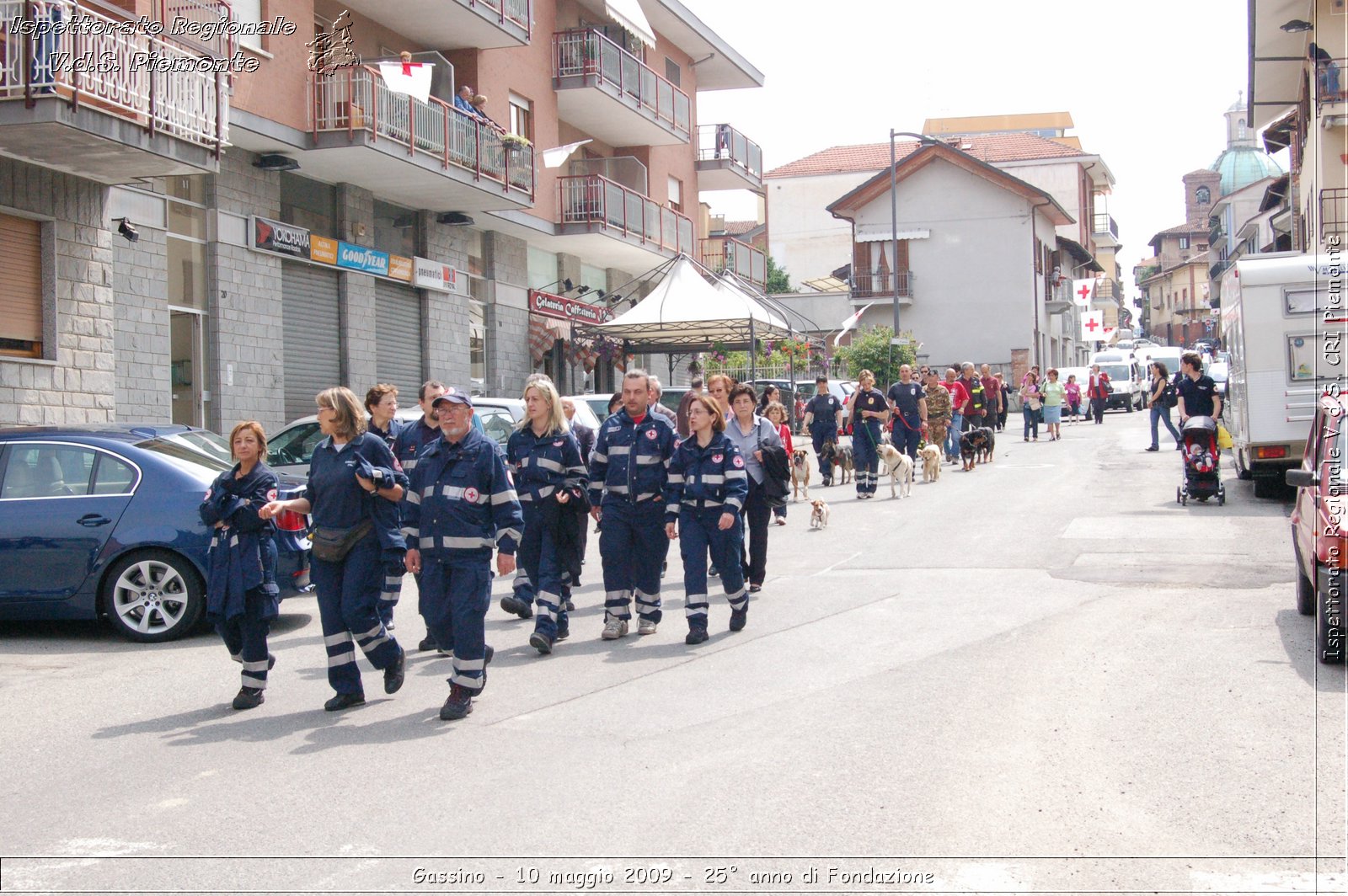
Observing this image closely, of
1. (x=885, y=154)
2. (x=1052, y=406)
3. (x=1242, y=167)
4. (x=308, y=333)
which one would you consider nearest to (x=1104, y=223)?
(x=885, y=154)

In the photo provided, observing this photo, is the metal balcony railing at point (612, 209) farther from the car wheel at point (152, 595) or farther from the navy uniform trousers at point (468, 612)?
the navy uniform trousers at point (468, 612)

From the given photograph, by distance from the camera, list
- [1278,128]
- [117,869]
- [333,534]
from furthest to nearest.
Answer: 1. [1278,128]
2. [333,534]
3. [117,869]

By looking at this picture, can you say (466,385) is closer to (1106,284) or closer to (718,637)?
(718,637)

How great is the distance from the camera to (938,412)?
2244cm

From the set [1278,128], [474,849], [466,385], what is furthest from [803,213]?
[474,849]

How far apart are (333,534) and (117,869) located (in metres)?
2.67

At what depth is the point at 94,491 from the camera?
31.3 ft

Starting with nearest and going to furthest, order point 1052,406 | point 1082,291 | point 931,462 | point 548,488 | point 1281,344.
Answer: point 548,488 → point 1281,344 → point 931,462 → point 1052,406 → point 1082,291

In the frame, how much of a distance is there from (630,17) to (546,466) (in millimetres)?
21585

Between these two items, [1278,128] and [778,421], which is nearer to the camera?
[778,421]

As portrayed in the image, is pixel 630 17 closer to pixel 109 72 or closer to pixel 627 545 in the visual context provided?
pixel 109 72

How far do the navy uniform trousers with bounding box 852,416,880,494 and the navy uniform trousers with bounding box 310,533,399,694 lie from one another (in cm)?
1192

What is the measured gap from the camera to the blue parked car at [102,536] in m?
9.36

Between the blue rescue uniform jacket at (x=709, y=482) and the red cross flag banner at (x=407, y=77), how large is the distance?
1285 cm
